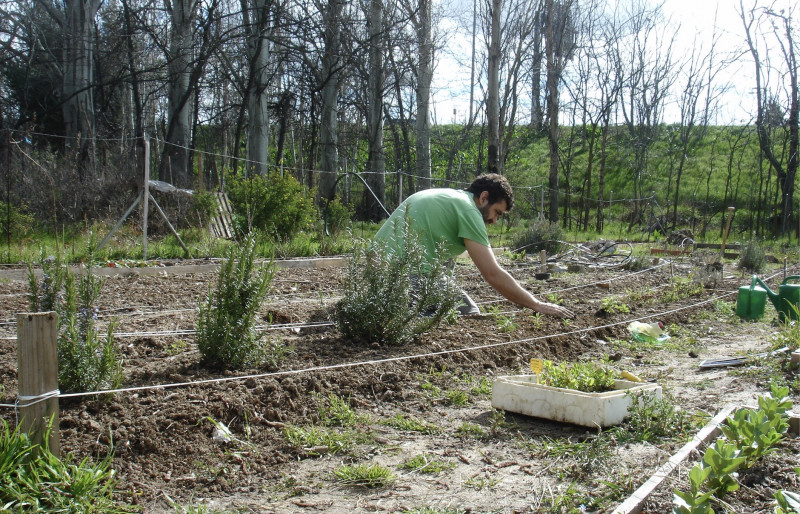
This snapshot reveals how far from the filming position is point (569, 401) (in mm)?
3293

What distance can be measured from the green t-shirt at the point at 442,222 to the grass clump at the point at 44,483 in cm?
278

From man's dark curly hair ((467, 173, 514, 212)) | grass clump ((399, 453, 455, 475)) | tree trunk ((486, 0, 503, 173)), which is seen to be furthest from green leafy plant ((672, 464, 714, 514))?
tree trunk ((486, 0, 503, 173))

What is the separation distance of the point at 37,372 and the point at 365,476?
4.26 feet

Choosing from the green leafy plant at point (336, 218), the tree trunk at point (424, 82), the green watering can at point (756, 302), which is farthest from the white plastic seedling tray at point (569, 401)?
the tree trunk at point (424, 82)

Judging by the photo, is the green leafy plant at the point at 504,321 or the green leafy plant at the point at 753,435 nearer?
the green leafy plant at the point at 753,435

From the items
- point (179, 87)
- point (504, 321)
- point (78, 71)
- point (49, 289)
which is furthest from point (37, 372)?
point (78, 71)

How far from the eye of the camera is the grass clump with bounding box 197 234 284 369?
11.7 feet

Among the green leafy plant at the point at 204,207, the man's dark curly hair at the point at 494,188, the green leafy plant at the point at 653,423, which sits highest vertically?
the man's dark curly hair at the point at 494,188

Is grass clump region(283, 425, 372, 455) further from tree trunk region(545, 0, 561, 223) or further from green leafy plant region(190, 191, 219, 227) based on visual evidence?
tree trunk region(545, 0, 561, 223)

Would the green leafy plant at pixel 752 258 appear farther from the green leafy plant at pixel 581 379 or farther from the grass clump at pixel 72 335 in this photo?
the grass clump at pixel 72 335

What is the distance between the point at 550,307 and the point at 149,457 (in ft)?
8.64

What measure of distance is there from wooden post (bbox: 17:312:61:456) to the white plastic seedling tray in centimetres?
214

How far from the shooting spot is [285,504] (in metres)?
2.44

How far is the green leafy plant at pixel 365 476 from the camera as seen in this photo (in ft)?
8.53
